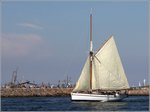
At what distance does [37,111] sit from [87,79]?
15041 mm

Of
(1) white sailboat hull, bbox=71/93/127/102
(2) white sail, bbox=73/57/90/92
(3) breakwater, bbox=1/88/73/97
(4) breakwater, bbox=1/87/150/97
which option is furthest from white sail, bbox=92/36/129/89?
(3) breakwater, bbox=1/88/73/97

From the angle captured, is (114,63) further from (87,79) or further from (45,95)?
(45,95)

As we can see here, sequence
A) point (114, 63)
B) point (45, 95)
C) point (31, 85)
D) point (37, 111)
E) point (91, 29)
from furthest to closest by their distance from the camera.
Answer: point (31, 85) < point (45, 95) < point (91, 29) < point (114, 63) < point (37, 111)

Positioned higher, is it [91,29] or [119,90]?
[91,29]

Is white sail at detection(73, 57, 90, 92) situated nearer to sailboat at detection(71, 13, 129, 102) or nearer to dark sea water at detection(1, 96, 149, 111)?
sailboat at detection(71, 13, 129, 102)

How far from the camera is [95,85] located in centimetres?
6094

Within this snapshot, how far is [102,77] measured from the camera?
199ft

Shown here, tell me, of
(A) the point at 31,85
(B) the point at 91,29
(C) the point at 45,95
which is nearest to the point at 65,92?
(C) the point at 45,95

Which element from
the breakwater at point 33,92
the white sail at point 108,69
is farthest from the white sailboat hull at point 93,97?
the breakwater at point 33,92

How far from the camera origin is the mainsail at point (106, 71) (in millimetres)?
59250

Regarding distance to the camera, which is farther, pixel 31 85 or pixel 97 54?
pixel 31 85

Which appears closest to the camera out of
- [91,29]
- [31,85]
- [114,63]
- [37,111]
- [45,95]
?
[37,111]

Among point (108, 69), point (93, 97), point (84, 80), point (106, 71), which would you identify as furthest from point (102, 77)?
point (93, 97)

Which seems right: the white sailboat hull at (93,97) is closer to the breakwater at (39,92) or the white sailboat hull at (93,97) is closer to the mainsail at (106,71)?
the mainsail at (106,71)
